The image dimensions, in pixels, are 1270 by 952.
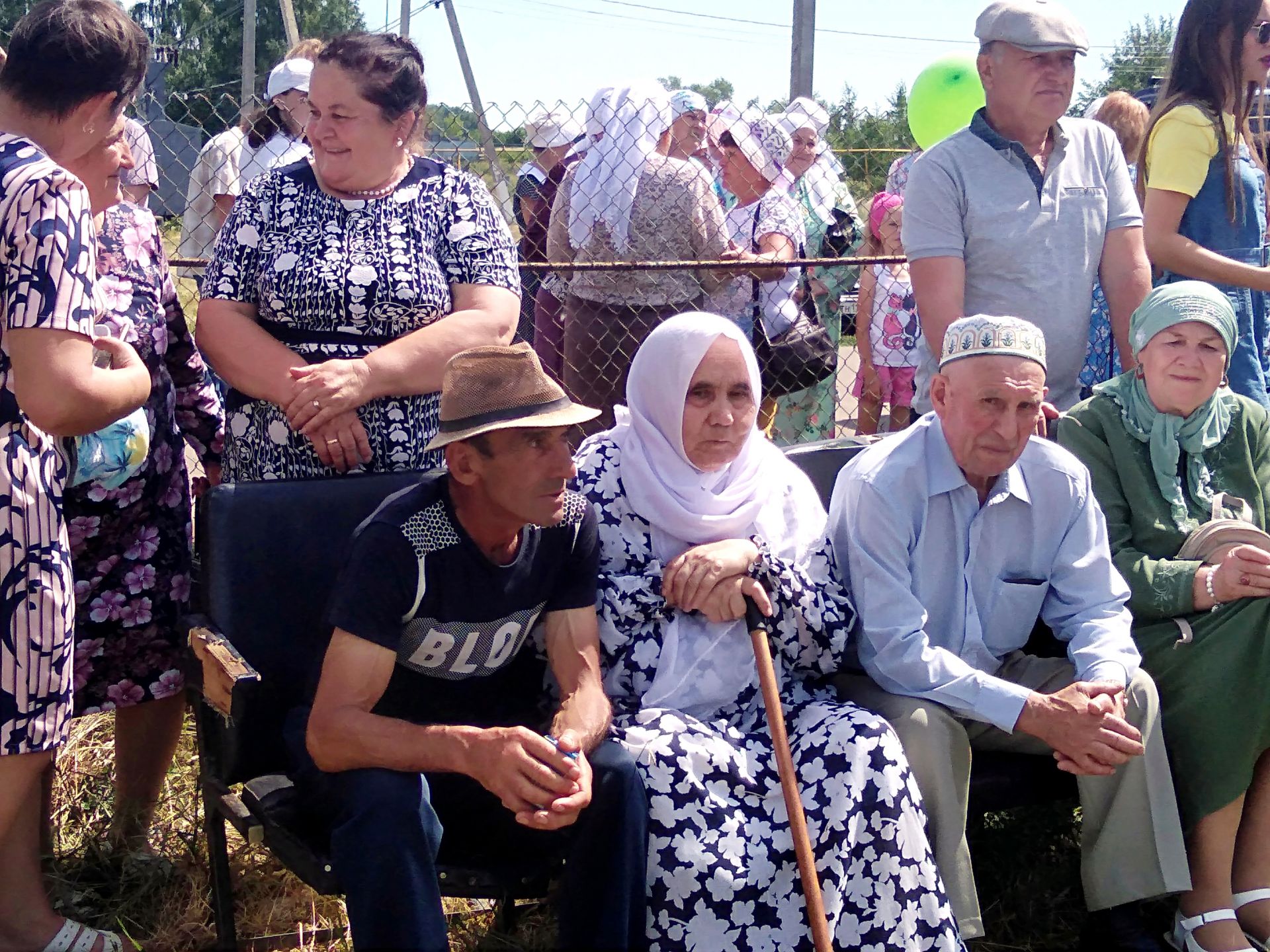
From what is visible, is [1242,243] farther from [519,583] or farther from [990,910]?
[519,583]

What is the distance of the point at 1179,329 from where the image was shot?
3.44 m

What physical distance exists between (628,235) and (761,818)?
2.99 m

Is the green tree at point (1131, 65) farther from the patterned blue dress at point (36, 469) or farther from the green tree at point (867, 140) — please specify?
the patterned blue dress at point (36, 469)

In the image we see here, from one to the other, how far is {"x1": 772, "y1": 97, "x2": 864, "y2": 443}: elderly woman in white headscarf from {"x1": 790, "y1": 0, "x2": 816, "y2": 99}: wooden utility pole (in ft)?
3.94

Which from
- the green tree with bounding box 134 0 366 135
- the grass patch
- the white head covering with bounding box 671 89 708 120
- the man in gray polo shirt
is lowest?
the grass patch

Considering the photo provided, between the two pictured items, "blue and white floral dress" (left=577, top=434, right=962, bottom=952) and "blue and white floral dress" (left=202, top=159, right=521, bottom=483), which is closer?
"blue and white floral dress" (left=577, top=434, right=962, bottom=952)

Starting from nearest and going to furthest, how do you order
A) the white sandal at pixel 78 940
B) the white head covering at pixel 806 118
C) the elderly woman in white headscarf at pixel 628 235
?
the white sandal at pixel 78 940
the elderly woman in white headscarf at pixel 628 235
the white head covering at pixel 806 118

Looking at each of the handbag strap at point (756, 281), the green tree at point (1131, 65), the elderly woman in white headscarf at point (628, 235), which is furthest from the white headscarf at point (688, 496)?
the green tree at point (1131, 65)

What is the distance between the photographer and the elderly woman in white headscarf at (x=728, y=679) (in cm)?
262

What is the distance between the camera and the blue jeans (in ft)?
7.60

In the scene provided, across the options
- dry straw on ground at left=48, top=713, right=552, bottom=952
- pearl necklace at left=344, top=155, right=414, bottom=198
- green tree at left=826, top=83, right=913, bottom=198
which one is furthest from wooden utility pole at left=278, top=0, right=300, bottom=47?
dry straw on ground at left=48, top=713, right=552, bottom=952

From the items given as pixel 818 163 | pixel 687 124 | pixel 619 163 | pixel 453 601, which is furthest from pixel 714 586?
pixel 818 163

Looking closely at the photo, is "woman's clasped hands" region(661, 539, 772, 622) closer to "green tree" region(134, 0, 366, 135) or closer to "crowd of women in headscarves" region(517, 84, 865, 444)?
"crowd of women in headscarves" region(517, 84, 865, 444)

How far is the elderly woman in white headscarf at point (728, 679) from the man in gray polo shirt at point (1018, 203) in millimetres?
837
